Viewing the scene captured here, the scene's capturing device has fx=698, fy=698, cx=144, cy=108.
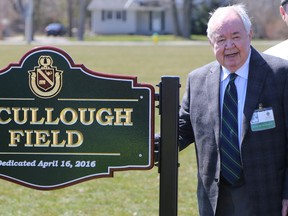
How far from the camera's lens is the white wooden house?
76.2 metres

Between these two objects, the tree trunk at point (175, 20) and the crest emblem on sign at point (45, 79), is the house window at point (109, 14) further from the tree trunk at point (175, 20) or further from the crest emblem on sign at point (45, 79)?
the crest emblem on sign at point (45, 79)

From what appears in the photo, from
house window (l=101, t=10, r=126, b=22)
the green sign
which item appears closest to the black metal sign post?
the green sign

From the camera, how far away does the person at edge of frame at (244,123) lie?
3.87 m

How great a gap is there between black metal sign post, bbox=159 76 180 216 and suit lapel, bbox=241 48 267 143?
15.4 inches

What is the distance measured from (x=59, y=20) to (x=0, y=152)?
3163 inches

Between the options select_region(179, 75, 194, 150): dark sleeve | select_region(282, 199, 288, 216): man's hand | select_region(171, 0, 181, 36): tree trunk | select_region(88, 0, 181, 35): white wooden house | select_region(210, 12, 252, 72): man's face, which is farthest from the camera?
select_region(88, 0, 181, 35): white wooden house

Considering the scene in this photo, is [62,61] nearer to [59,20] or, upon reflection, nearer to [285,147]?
[285,147]

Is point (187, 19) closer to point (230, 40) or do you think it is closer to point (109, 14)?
point (109, 14)

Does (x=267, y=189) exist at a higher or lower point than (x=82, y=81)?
lower

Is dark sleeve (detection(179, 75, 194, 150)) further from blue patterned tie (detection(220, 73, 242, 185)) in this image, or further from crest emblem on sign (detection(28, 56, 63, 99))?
crest emblem on sign (detection(28, 56, 63, 99))

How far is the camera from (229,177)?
13.0 feet

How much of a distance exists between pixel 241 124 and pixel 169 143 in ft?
1.39

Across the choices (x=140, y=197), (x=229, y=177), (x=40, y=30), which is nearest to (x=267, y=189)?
(x=229, y=177)

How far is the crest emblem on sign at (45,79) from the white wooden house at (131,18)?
72.6 metres
